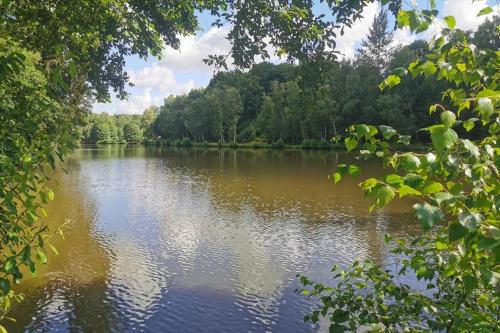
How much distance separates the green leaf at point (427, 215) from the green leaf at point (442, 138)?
0.86 ft

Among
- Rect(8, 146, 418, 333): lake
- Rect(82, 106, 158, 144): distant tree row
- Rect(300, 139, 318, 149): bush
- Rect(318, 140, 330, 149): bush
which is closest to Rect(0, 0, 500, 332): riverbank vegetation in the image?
Rect(8, 146, 418, 333): lake

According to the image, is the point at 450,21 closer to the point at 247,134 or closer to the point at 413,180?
the point at 413,180

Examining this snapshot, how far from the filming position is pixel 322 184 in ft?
106

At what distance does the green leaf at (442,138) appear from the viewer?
5.89 feet

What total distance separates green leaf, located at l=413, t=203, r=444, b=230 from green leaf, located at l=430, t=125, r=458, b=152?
0.26 meters

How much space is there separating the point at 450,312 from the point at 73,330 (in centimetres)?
834

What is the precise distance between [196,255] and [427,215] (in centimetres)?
1411

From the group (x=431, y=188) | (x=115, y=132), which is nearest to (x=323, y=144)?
(x=431, y=188)

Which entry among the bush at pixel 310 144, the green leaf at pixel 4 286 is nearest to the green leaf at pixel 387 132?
the green leaf at pixel 4 286

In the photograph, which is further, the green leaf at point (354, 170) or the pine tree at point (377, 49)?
the pine tree at point (377, 49)

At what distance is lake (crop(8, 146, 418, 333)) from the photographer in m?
10.3

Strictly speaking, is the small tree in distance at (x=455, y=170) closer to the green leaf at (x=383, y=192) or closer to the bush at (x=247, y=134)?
the green leaf at (x=383, y=192)

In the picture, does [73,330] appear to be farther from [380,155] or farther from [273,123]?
[273,123]

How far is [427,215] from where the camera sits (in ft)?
5.97
